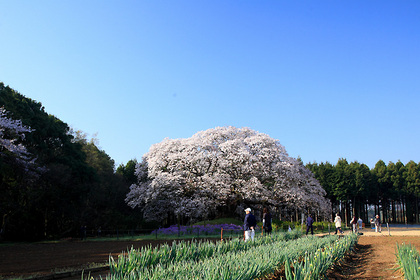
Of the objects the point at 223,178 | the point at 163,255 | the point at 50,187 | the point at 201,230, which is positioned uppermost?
the point at 223,178

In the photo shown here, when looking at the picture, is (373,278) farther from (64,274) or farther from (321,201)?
(321,201)

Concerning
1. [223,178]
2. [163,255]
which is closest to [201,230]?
[223,178]

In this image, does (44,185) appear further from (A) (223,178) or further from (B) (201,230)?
(A) (223,178)

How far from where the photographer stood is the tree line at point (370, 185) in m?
60.3

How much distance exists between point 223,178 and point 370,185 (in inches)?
1717

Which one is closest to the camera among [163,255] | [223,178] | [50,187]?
[163,255]

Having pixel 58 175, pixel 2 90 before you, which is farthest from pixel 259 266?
pixel 2 90

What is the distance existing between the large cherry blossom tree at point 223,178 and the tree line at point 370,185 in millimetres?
25402

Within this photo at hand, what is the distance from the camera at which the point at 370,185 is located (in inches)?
2576

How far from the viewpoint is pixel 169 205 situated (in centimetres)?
3619

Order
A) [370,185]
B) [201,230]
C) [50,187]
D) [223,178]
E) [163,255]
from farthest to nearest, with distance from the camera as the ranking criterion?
[370,185] → [223,178] → [50,187] → [201,230] → [163,255]

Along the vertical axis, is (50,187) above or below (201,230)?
above

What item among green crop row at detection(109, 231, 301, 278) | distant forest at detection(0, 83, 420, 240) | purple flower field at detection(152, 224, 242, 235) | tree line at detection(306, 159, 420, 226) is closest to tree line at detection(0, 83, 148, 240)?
distant forest at detection(0, 83, 420, 240)

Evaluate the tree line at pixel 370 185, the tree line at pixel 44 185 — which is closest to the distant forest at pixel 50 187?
the tree line at pixel 44 185
